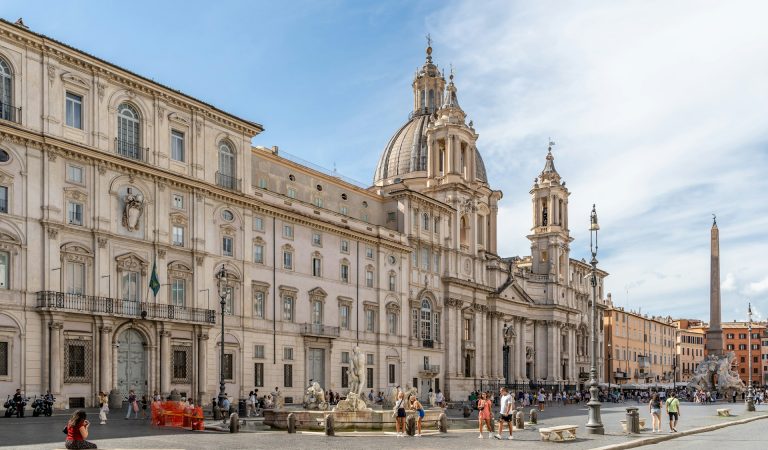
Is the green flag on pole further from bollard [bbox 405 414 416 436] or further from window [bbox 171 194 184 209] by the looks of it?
bollard [bbox 405 414 416 436]

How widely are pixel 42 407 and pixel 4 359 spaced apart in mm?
2868

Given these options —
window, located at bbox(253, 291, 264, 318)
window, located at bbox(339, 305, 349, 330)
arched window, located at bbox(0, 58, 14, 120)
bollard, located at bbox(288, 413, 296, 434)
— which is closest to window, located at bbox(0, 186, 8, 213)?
arched window, located at bbox(0, 58, 14, 120)

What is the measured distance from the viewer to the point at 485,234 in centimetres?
9138

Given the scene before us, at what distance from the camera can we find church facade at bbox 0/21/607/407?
40000 millimetres

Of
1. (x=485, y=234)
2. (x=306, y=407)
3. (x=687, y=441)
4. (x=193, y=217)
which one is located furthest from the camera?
(x=485, y=234)

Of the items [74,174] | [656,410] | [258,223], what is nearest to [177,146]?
[74,174]

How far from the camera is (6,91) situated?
39.6 metres

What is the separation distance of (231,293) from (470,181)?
35599mm

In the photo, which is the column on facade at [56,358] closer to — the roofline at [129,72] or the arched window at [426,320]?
the roofline at [129,72]

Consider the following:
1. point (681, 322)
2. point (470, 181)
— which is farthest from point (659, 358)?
point (470, 181)

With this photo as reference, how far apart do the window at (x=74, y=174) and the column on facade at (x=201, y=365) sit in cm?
1028

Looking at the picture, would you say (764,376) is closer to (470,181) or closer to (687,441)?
(470,181)

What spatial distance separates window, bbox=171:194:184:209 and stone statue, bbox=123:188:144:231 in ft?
8.42

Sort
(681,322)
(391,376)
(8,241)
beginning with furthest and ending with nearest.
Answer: (681,322), (391,376), (8,241)
